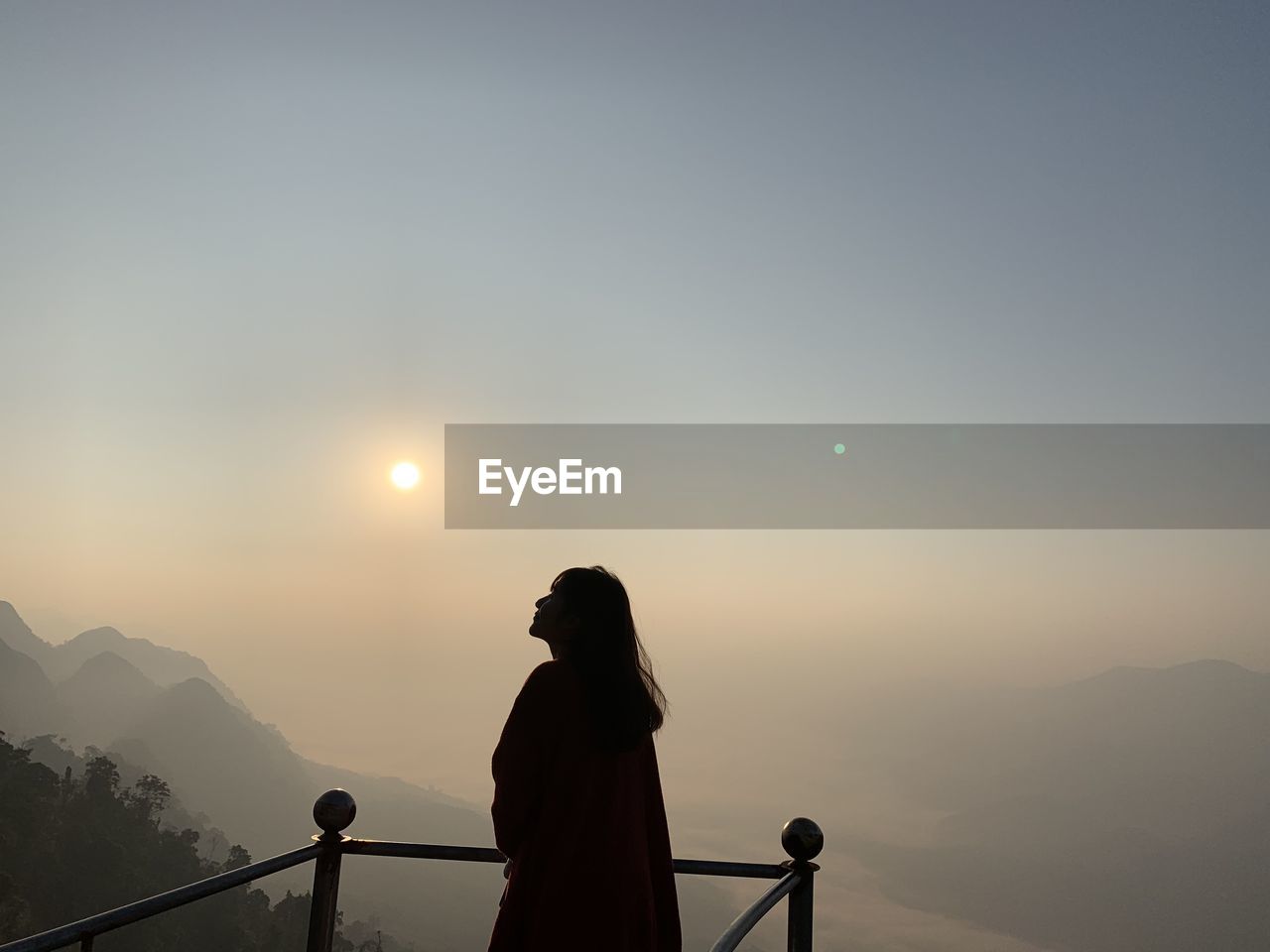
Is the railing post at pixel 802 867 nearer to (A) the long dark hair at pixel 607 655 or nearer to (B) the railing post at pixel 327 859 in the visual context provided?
(A) the long dark hair at pixel 607 655

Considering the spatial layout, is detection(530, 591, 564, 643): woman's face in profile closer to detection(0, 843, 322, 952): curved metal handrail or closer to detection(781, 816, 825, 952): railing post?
detection(0, 843, 322, 952): curved metal handrail

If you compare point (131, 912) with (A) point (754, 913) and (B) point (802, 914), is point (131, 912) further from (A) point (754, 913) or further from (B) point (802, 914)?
(B) point (802, 914)

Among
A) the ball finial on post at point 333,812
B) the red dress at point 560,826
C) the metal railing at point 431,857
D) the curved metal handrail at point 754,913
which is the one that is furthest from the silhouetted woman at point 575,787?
the ball finial on post at point 333,812

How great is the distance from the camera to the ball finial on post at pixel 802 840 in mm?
3539

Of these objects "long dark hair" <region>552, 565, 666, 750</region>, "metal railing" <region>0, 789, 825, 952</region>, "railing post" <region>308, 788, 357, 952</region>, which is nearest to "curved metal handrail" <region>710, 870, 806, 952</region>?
"metal railing" <region>0, 789, 825, 952</region>

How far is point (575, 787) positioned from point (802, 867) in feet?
4.60

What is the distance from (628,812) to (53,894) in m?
78.2

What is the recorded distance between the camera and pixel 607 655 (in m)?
2.59

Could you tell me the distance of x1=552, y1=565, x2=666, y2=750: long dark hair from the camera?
8.30 ft

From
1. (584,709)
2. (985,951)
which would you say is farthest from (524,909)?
(985,951)

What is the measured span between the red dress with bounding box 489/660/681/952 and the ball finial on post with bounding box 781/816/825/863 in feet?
3.80

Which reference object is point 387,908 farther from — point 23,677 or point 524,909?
point 524,909

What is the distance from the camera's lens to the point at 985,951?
176 m

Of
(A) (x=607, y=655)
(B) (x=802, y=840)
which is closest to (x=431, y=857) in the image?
(A) (x=607, y=655)
